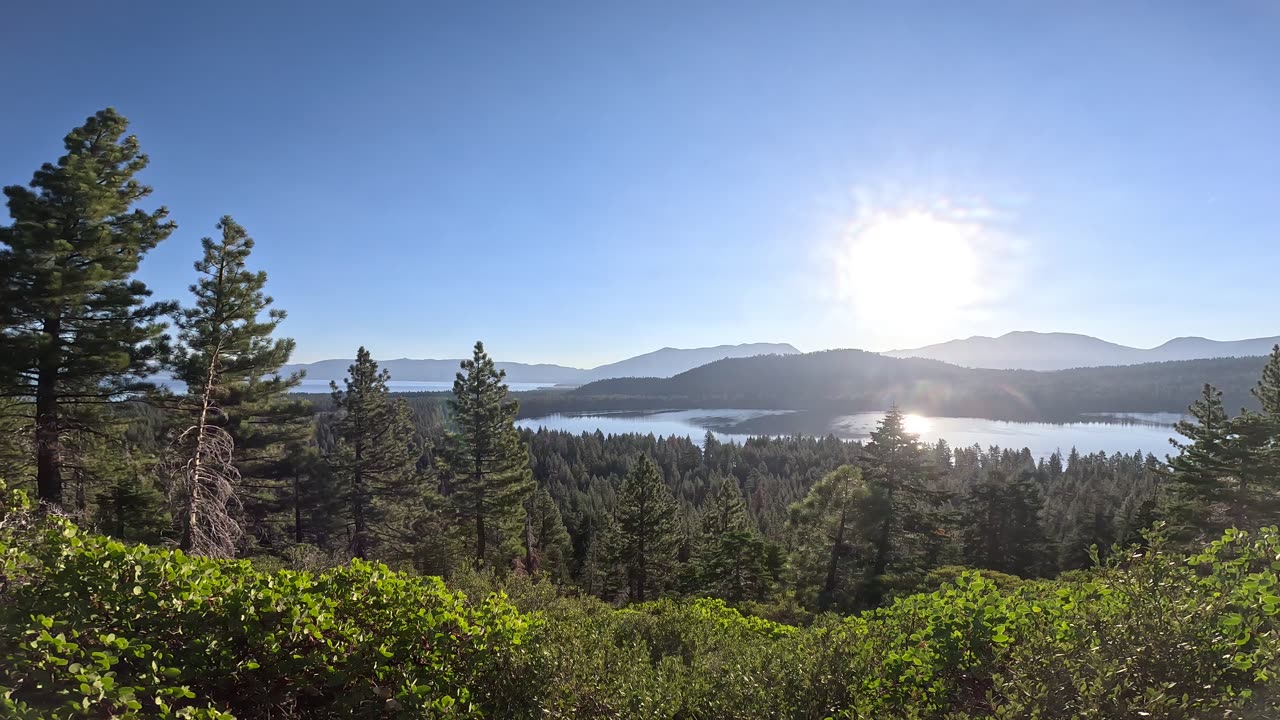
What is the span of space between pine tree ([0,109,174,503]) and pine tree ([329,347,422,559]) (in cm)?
1152

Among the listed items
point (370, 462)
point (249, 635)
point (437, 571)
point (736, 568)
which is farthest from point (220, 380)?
point (736, 568)

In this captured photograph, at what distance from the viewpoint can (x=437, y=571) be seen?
26281 millimetres

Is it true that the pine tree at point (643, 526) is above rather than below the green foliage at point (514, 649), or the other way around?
below

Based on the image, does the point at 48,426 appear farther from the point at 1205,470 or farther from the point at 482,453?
the point at 1205,470

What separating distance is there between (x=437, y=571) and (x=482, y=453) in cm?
629

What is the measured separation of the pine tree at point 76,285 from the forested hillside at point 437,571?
0.06 m

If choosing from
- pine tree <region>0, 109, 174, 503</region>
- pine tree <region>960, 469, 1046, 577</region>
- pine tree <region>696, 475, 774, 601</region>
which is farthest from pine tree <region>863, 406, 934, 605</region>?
pine tree <region>0, 109, 174, 503</region>

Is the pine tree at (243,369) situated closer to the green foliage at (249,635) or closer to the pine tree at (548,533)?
the green foliage at (249,635)

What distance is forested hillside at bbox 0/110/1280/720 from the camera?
392 centimetres

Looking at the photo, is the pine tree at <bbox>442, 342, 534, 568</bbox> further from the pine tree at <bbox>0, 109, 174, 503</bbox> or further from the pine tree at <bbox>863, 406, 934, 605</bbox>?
the pine tree at <bbox>863, 406, 934, 605</bbox>

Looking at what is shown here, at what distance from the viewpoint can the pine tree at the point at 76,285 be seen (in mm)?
12797

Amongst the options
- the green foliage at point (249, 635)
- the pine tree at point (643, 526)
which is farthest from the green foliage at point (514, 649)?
the pine tree at point (643, 526)

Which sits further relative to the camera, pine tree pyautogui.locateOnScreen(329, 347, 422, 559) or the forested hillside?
pine tree pyautogui.locateOnScreen(329, 347, 422, 559)

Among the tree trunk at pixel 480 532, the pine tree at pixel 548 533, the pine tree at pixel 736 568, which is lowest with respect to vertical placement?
the pine tree at pixel 548 533
